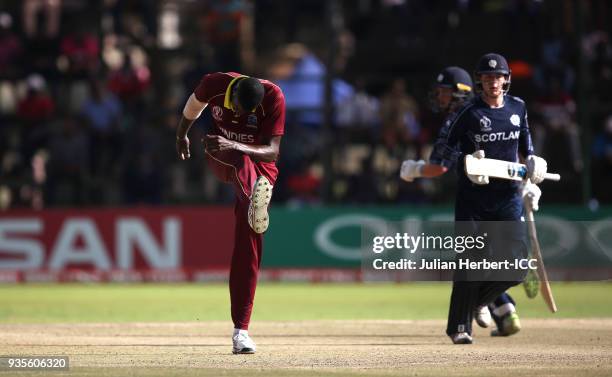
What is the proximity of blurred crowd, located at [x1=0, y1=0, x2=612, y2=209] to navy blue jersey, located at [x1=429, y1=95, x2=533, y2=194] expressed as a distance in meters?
10.3

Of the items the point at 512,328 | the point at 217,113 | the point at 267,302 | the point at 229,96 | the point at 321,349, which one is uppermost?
the point at 229,96

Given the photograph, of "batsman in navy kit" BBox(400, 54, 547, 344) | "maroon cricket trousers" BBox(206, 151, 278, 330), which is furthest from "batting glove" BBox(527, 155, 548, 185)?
"maroon cricket trousers" BBox(206, 151, 278, 330)

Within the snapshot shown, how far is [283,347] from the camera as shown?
1143cm

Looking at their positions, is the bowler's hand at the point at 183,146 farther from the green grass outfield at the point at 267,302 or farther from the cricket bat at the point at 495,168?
the green grass outfield at the point at 267,302

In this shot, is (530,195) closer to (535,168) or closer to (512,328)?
(535,168)

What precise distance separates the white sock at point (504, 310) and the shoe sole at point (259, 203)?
3.20 metres

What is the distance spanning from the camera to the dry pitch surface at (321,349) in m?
9.53

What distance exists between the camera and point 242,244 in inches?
419

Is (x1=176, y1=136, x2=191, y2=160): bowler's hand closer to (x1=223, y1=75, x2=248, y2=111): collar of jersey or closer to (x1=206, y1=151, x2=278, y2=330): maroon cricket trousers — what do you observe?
(x1=206, y1=151, x2=278, y2=330): maroon cricket trousers

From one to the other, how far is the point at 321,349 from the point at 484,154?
7.49ft

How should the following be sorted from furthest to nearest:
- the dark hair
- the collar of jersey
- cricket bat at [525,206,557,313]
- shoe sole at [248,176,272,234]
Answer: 1. cricket bat at [525,206,557,313]
2. the collar of jersey
3. shoe sole at [248,176,272,234]
4. the dark hair

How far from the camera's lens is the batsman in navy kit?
37.6 feet

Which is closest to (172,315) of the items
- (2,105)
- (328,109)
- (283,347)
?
(283,347)

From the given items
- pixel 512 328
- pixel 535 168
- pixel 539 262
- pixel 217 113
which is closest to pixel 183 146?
pixel 217 113
